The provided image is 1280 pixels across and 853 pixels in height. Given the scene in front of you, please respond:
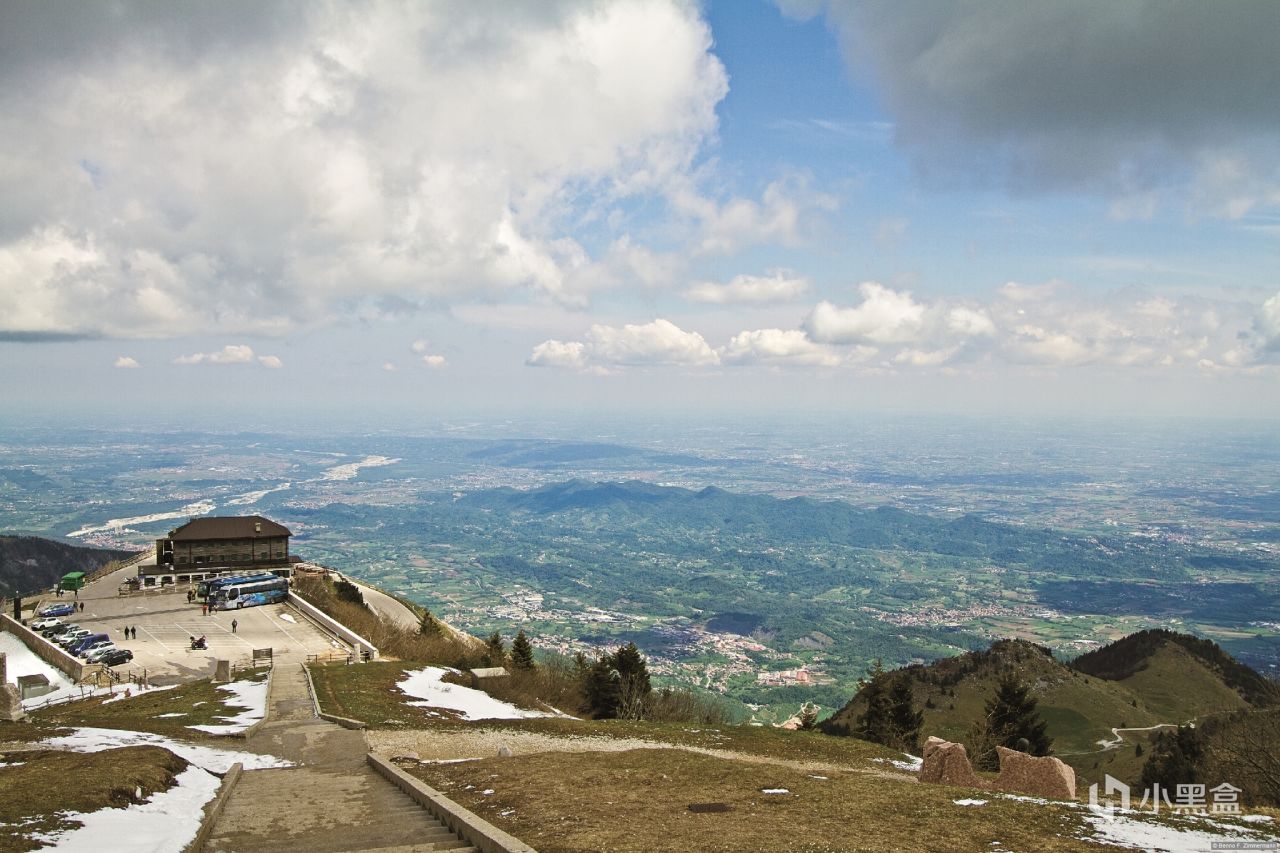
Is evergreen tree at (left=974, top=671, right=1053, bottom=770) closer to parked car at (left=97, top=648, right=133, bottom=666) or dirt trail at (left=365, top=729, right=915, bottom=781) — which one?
dirt trail at (left=365, top=729, right=915, bottom=781)

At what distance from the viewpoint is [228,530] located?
62844 mm

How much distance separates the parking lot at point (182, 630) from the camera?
36094mm

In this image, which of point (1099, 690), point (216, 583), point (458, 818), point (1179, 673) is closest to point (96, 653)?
point (216, 583)

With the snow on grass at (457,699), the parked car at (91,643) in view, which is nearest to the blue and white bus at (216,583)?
the parked car at (91,643)

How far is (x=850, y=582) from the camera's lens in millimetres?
196125

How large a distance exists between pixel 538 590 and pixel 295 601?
5110 inches

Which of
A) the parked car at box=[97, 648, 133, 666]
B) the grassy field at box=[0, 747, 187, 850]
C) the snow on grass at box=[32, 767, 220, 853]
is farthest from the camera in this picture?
the parked car at box=[97, 648, 133, 666]

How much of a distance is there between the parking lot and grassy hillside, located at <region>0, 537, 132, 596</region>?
69133mm

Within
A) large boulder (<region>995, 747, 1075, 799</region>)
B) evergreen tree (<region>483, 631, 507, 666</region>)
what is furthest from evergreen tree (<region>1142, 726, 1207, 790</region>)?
Result: evergreen tree (<region>483, 631, 507, 666</region>)

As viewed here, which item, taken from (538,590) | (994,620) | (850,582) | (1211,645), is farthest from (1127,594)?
(538,590)

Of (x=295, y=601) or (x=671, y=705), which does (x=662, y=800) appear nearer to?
(x=671, y=705)

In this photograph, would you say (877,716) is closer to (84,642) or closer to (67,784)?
(67,784)

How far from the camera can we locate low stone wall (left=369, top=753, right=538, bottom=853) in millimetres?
10992

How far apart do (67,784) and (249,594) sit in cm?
4129
